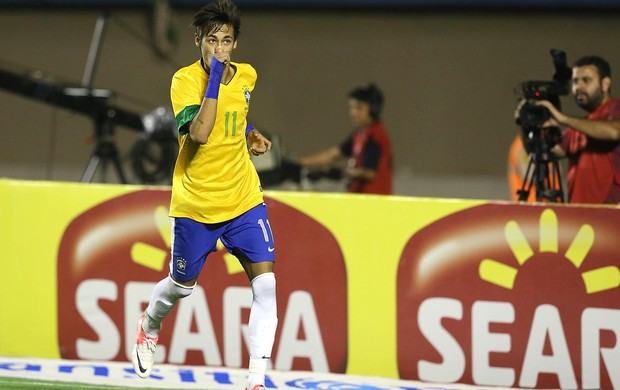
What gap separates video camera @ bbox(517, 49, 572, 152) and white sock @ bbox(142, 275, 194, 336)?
2.50 meters

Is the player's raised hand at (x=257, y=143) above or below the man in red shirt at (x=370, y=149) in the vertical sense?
below

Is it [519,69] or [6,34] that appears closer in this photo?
[519,69]

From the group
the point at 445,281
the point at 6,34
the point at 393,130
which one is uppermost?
the point at 6,34

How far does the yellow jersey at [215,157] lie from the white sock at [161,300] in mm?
385

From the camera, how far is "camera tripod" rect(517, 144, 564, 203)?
287 inches

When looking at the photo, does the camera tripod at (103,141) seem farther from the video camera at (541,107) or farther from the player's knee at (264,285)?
the player's knee at (264,285)

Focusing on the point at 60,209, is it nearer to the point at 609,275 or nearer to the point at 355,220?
the point at 355,220

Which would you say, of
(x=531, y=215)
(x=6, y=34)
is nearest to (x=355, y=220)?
(x=531, y=215)

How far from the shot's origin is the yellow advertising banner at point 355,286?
267 inches

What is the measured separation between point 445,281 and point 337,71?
699 centimetres

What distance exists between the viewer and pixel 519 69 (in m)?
13.1

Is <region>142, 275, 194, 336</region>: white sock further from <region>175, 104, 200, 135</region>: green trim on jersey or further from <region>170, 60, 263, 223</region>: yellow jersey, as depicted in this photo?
<region>175, 104, 200, 135</region>: green trim on jersey

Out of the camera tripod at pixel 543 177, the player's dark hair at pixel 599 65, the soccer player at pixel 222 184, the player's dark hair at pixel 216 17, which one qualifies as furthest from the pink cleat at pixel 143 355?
the player's dark hair at pixel 599 65

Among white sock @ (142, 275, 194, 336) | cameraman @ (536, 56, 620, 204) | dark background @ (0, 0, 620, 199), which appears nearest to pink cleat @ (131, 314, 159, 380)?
white sock @ (142, 275, 194, 336)
